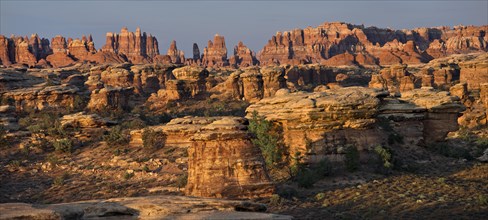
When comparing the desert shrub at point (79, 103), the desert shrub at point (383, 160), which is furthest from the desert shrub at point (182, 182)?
the desert shrub at point (79, 103)

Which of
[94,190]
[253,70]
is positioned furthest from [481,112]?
[94,190]

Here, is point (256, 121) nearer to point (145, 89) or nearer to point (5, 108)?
point (5, 108)

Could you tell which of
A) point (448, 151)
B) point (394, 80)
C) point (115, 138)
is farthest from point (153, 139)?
point (394, 80)

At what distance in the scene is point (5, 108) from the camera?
3644 cm

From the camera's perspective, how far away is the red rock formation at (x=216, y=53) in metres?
142

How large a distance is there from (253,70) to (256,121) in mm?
31038

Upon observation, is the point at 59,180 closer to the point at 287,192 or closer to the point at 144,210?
the point at 287,192

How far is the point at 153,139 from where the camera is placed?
2897cm

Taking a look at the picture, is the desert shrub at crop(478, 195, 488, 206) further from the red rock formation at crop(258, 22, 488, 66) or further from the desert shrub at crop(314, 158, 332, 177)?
the red rock formation at crop(258, 22, 488, 66)

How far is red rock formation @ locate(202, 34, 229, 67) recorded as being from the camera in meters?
142

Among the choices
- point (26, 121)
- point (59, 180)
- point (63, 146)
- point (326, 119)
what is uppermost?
point (326, 119)

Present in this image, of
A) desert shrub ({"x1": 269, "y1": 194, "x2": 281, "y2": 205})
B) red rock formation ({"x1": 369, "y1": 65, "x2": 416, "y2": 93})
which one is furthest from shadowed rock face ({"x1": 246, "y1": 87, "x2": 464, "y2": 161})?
red rock formation ({"x1": 369, "y1": 65, "x2": 416, "y2": 93})

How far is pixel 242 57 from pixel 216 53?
25.3 feet

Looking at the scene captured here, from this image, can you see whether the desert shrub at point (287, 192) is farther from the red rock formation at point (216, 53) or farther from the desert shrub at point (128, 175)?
the red rock formation at point (216, 53)
